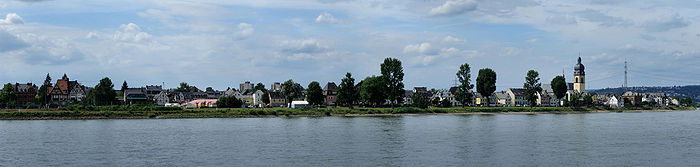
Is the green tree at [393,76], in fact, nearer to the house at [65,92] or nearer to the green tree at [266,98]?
the green tree at [266,98]

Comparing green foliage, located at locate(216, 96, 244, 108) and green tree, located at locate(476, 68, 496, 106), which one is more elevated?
green tree, located at locate(476, 68, 496, 106)

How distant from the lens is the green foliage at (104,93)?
437ft

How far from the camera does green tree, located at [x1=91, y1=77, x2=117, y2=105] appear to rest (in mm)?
133250

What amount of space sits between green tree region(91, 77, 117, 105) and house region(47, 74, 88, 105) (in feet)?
93.7

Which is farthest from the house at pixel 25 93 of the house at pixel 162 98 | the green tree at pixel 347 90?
the green tree at pixel 347 90

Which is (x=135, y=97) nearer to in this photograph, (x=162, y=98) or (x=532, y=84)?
(x=162, y=98)

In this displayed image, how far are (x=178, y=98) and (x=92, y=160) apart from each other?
15413 cm

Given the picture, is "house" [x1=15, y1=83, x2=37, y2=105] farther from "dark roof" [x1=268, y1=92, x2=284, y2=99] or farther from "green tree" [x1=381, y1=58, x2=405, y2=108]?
"green tree" [x1=381, y1=58, x2=405, y2=108]

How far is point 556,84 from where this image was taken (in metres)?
161

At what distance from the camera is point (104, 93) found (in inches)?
5246

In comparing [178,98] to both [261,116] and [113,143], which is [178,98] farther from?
[113,143]

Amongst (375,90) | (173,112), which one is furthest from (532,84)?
(173,112)

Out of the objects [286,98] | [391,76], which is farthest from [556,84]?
[286,98]

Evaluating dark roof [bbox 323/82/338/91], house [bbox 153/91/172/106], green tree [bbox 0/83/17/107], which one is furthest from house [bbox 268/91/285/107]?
green tree [bbox 0/83/17/107]
